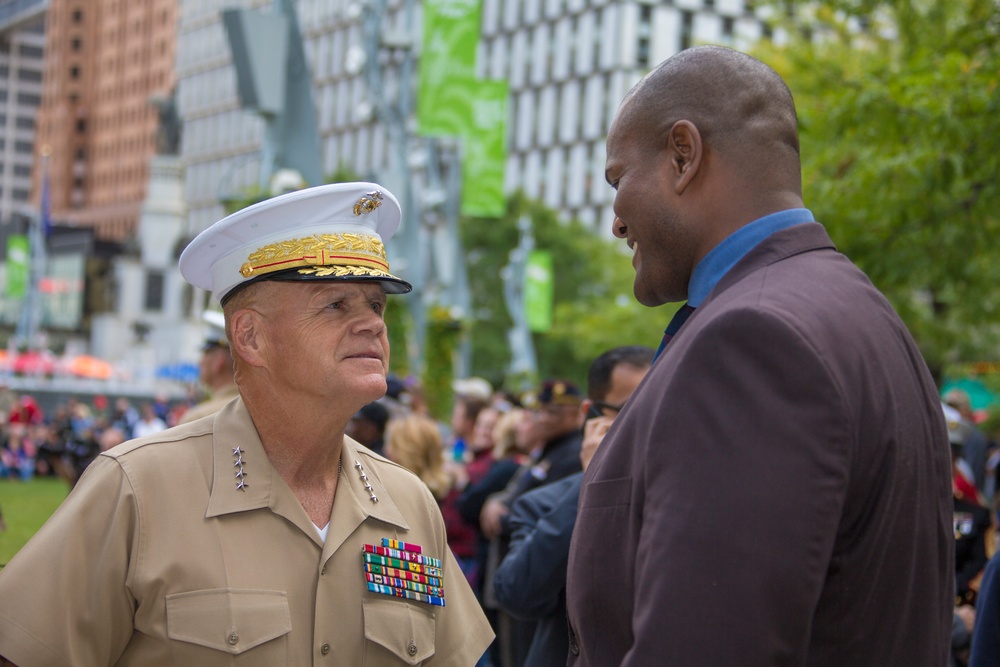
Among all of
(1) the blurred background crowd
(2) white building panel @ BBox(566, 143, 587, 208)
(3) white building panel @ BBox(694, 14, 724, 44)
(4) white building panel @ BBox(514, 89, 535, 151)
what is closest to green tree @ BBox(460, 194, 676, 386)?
(2) white building panel @ BBox(566, 143, 587, 208)

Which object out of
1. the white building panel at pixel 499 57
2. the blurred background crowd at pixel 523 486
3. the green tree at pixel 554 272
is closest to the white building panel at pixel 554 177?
the white building panel at pixel 499 57

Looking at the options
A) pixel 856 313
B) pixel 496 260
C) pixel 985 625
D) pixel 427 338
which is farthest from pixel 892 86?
pixel 496 260

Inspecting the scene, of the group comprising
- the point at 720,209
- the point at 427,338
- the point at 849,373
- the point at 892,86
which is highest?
the point at 892,86

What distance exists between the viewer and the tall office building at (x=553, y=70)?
264ft

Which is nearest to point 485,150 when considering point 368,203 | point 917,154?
point 917,154

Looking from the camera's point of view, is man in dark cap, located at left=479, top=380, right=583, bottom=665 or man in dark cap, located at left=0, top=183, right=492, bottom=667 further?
man in dark cap, located at left=479, top=380, right=583, bottom=665

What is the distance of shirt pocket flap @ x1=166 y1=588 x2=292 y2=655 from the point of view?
2758 millimetres

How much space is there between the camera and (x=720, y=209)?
222cm

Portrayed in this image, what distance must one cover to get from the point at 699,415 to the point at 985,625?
2.41 m

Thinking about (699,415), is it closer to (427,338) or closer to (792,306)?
(792,306)

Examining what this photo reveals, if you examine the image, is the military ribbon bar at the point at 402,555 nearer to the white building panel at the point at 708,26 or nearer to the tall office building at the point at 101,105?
the white building panel at the point at 708,26

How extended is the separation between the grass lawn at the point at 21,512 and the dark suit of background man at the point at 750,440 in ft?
7.44

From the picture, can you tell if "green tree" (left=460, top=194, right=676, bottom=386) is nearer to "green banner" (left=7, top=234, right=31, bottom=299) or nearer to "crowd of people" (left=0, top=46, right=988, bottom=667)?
"green banner" (left=7, top=234, right=31, bottom=299)

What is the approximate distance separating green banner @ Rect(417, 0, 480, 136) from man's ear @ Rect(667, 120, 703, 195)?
15181 millimetres
